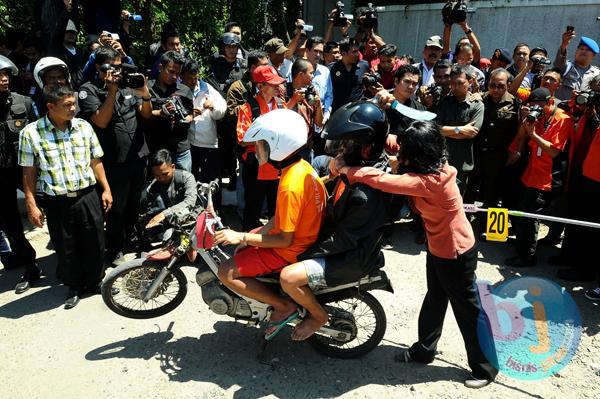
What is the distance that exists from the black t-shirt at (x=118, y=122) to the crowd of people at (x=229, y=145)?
0.04 ft

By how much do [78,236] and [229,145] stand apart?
2.59 metres

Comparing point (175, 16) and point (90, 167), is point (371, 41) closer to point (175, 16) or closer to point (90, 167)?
point (175, 16)

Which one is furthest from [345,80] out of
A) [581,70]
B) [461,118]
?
[581,70]

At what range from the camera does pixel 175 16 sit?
8.16 metres

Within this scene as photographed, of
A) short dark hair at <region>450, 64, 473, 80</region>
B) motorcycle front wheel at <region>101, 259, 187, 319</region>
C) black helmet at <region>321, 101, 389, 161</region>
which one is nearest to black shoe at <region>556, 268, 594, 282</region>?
short dark hair at <region>450, 64, 473, 80</region>

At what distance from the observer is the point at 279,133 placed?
306cm

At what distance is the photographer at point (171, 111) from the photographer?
5008mm

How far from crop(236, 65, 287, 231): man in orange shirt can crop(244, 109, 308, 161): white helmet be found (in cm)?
170

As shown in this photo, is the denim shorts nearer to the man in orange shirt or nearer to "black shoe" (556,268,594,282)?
the man in orange shirt

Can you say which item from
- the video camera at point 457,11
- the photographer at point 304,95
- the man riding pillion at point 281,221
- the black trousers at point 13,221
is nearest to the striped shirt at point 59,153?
the black trousers at point 13,221

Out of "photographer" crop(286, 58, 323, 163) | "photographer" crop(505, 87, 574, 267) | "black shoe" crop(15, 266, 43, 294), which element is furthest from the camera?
"photographer" crop(286, 58, 323, 163)

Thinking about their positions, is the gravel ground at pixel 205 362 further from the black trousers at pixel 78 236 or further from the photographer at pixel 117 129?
the photographer at pixel 117 129

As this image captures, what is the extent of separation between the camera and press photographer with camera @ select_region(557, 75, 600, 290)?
4.55 m

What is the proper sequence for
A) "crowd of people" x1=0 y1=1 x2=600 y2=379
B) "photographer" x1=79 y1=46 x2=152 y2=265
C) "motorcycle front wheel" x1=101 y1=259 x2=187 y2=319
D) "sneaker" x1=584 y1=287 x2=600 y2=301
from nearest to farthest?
"motorcycle front wheel" x1=101 y1=259 x2=187 y2=319 → "crowd of people" x1=0 y1=1 x2=600 y2=379 → "sneaker" x1=584 y1=287 x2=600 y2=301 → "photographer" x1=79 y1=46 x2=152 y2=265
